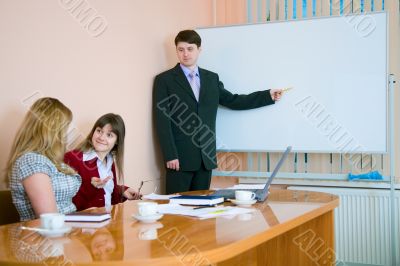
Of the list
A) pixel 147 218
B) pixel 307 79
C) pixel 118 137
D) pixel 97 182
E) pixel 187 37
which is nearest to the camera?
pixel 147 218

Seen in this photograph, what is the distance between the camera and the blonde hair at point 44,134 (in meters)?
2.40

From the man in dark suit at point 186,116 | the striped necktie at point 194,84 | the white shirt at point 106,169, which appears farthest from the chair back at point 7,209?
the striped necktie at point 194,84

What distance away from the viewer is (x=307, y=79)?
13.9 ft

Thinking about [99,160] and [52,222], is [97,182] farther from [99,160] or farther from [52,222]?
[52,222]

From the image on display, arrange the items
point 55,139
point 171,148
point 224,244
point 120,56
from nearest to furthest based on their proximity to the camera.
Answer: point 224,244, point 55,139, point 120,56, point 171,148

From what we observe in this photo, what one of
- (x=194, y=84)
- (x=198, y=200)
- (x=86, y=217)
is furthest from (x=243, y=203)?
(x=194, y=84)

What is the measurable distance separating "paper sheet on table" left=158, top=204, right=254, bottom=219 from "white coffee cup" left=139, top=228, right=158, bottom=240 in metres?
0.32

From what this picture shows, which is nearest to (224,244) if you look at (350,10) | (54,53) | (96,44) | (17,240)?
(17,240)

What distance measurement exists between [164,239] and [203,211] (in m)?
0.58

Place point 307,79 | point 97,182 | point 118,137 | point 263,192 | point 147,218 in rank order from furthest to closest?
point 307,79, point 118,137, point 97,182, point 263,192, point 147,218

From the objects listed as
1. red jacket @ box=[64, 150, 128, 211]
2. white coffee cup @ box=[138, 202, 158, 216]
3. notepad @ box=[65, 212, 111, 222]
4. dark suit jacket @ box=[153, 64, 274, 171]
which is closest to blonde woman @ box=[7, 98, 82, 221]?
notepad @ box=[65, 212, 111, 222]

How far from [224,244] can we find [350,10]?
3193 mm

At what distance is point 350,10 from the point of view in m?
4.36

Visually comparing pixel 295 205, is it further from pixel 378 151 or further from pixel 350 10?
pixel 350 10
